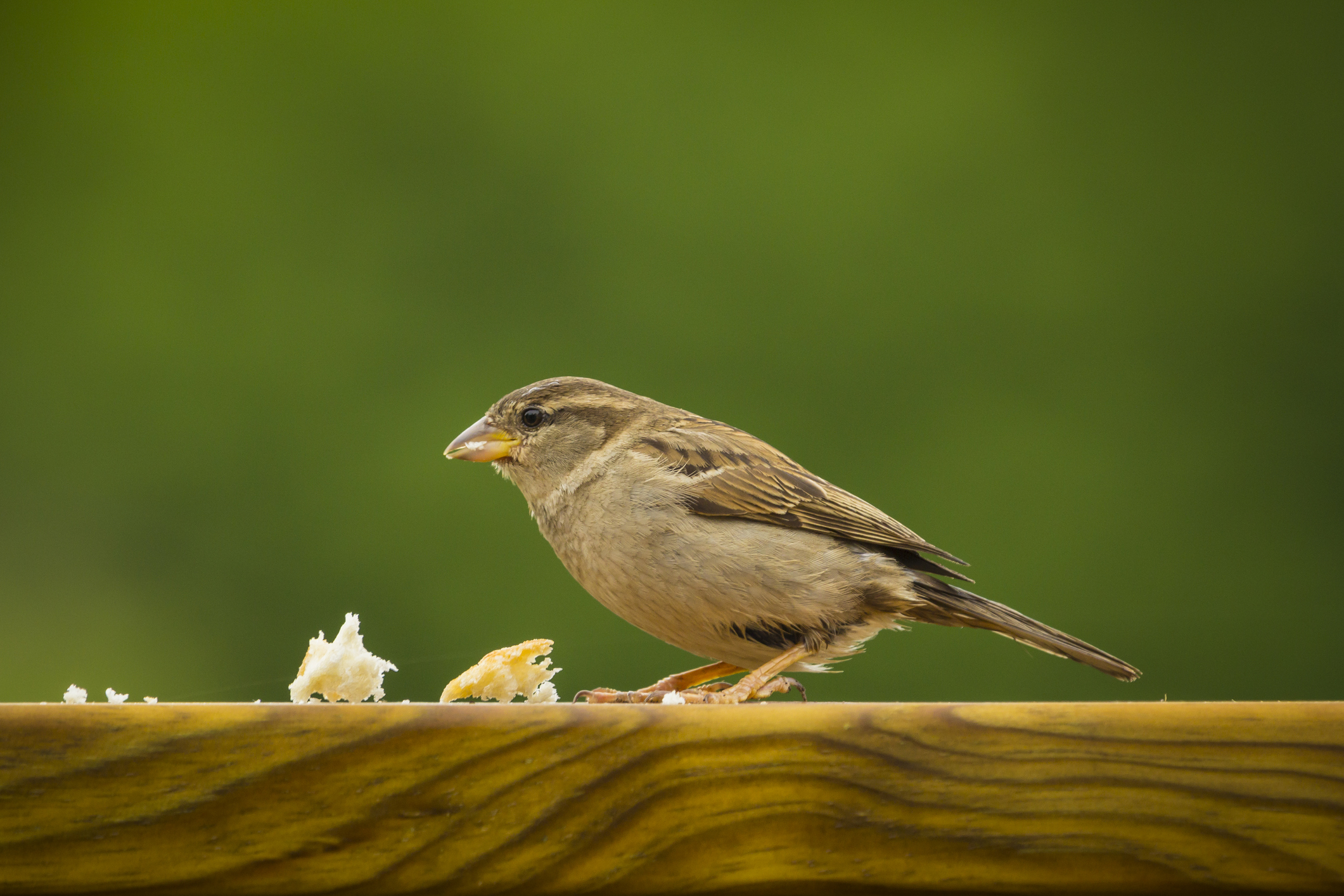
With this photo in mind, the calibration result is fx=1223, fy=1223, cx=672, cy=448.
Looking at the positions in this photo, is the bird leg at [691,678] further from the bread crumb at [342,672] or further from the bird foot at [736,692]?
the bread crumb at [342,672]

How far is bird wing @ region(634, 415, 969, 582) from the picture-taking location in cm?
186

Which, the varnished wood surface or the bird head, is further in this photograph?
the bird head

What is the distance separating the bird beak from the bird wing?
237mm

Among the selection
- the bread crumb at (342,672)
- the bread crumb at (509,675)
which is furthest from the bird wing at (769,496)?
the bread crumb at (342,672)

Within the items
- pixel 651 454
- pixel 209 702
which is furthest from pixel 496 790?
pixel 651 454

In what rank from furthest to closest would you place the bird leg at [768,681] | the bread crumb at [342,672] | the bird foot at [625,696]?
the bird leg at [768,681]
the bird foot at [625,696]
the bread crumb at [342,672]

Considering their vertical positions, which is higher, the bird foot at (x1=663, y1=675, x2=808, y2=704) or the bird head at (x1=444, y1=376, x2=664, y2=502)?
the bird head at (x1=444, y1=376, x2=664, y2=502)

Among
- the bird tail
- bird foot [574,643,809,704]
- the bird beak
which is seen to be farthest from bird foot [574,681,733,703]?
the bird beak

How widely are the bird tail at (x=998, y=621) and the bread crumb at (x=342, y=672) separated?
87 centimetres

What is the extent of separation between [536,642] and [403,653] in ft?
6.01

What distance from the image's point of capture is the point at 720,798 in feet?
2.98

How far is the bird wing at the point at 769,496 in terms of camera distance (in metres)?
1.86

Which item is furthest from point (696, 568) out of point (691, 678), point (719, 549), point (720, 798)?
point (720, 798)

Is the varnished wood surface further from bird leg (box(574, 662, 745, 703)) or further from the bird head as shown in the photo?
the bird head
